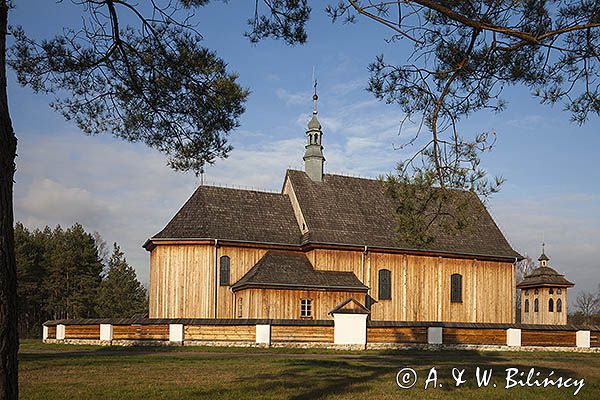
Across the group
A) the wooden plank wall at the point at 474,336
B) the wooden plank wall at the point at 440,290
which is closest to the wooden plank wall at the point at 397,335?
the wooden plank wall at the point at 474,336

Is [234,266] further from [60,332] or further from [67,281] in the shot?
[67,281]

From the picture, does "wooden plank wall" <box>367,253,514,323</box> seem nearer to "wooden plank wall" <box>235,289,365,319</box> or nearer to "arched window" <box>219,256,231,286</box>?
"wooden plank wall" <box>235,289,365,319</box>

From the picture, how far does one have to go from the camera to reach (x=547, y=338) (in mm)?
30906

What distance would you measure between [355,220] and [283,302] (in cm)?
699

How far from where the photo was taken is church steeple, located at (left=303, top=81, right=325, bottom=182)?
4000cm

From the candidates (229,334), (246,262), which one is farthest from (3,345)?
(246,262)

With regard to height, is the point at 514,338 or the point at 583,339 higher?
the point at 514,338

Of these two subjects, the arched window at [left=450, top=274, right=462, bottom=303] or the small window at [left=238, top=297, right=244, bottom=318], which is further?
the arched window at [left=450, top=274, right=462, bottom=303]

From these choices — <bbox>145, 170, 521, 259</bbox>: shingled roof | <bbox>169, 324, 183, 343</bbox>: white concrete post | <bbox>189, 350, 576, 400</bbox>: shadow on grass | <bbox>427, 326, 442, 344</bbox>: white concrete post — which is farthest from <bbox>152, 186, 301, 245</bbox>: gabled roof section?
<bbox>189, 350, 576, 400</bbox>: shadow on grass

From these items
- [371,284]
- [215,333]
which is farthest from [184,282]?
[371,284]

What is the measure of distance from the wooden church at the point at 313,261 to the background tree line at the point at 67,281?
73.6ft

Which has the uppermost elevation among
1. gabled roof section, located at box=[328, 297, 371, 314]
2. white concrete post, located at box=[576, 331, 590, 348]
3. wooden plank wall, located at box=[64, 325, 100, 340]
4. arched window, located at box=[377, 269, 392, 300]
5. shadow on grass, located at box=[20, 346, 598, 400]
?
arched window, located at box=[377, 269, 392, 300]

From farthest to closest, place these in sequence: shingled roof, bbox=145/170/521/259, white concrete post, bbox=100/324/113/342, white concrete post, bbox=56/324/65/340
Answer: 1. shingled roof, bbox=145/170/521/259
2. white concrete post, bbox=56/324/65/340
3. white concrete post, bbox=100/324/113/342

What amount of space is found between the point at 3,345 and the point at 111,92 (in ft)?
19.4
